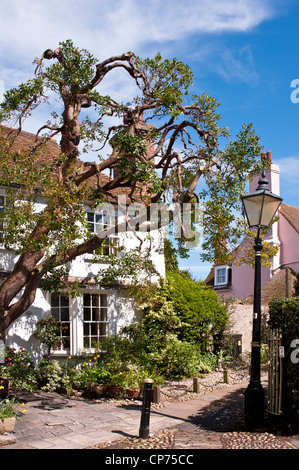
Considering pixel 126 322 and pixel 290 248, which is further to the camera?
pixel 290 248

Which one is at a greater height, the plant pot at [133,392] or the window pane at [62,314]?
the window pane at [62,314]

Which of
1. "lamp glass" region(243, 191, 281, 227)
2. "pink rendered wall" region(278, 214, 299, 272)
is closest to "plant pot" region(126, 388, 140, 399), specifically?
"lamp glass" region(243, 191, 281, 227)

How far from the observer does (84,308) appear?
15141mm

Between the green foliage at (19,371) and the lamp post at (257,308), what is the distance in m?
5.82

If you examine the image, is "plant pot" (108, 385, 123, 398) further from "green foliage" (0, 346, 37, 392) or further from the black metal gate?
the black metal gate

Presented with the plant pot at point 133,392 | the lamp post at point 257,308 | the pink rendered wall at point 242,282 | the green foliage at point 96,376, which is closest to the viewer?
the lamp post at point 257,308

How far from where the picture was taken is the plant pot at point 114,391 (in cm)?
1148

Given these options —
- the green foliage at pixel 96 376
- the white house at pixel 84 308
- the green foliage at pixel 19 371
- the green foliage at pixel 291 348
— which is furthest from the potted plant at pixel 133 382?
the green foliage at pixel 291 348

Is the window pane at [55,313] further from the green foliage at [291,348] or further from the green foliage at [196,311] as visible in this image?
the green foliage at [291,348]

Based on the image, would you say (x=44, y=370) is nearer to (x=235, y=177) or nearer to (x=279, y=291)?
(x=235, y=177)

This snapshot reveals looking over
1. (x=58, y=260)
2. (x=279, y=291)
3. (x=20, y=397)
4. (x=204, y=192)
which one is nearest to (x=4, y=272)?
(x=58, y=260)

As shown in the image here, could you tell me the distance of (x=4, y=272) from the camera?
506 inches
